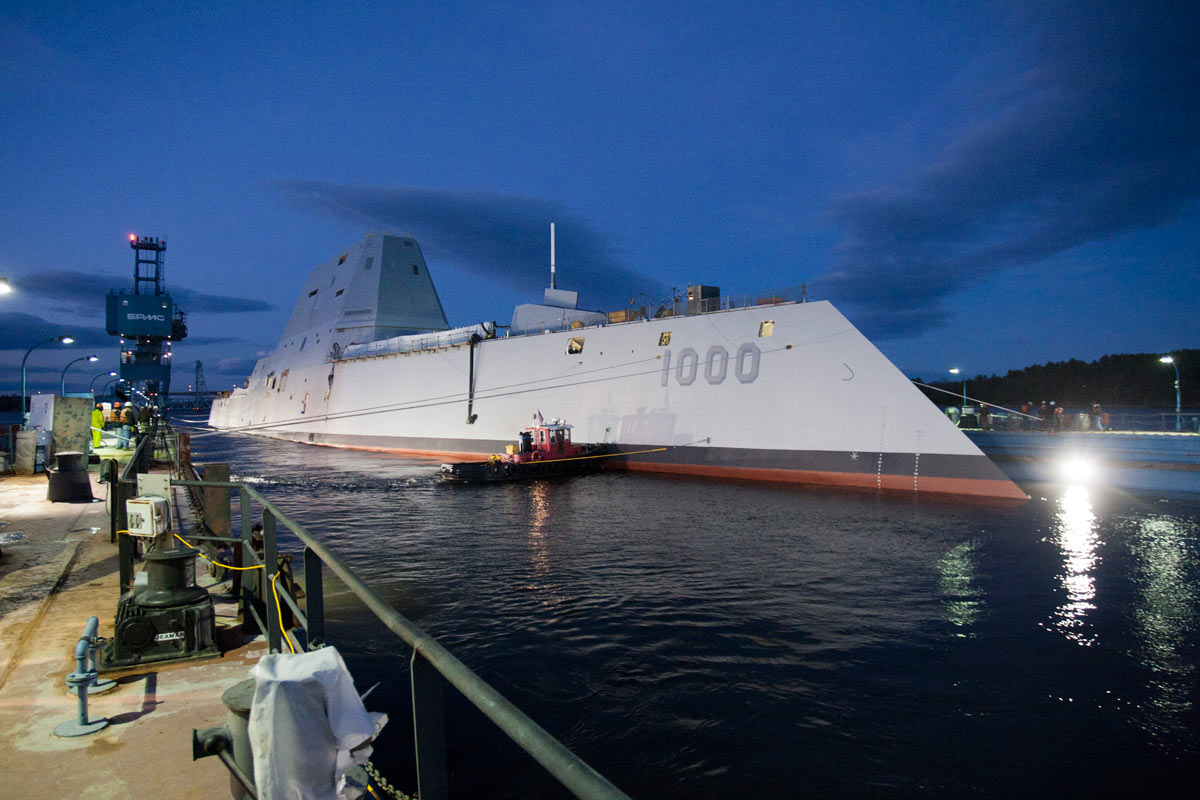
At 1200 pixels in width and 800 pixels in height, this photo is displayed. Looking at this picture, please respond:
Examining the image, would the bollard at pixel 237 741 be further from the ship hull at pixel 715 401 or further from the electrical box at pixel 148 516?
the ship hull at pixel 715 401

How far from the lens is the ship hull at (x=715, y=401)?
1984 cm

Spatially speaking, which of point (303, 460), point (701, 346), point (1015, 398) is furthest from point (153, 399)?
point (1015, 398)

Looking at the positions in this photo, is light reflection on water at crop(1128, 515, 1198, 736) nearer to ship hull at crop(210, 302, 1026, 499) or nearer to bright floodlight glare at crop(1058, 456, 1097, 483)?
ship hull at crop(210, 302, 1026, 499)

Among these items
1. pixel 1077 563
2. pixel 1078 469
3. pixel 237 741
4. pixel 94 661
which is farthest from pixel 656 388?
pixel 237 741

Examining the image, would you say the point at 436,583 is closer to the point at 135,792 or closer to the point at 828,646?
the point at 828,646

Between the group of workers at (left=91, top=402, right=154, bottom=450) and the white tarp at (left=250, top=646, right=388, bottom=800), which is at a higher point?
the group of workers at (left=91, top=402, right=154, bottom=450)

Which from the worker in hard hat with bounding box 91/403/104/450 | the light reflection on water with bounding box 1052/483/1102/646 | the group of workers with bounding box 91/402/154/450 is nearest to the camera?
the light reflection on water with bounding box 1052/483/1102/646

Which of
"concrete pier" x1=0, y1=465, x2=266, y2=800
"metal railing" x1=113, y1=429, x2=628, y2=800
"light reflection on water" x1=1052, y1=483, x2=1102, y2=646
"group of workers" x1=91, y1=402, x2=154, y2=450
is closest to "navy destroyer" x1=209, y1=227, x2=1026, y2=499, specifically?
"light reflection on water" x1=1052, y1=483, x2=1102, y2=646

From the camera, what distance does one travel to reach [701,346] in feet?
78.4

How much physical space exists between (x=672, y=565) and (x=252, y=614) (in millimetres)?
7584

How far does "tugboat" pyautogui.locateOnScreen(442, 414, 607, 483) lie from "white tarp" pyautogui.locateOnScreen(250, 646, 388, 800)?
21983 mm

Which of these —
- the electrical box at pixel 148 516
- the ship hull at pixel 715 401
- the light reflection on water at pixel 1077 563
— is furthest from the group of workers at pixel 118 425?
the light reflection on water at pixel 1077 563

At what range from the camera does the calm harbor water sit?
567 centimetres

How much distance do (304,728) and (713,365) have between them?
73.1 feet
